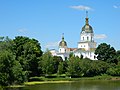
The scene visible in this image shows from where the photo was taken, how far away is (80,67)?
8206cm

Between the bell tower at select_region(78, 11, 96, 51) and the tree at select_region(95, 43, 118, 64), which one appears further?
the bell tower at select_region(78, 11, 96, 51)

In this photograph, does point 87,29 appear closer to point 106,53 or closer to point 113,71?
point 106,53

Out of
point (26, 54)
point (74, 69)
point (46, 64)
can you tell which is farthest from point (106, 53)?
point (26, 54)

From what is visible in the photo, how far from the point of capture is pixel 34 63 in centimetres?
6875

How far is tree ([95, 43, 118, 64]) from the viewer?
10352 centimetres

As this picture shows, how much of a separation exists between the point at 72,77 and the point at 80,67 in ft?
11.3

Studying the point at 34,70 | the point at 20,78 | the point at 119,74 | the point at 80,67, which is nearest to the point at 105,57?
the point at 119,74

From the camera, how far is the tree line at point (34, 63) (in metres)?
45.0

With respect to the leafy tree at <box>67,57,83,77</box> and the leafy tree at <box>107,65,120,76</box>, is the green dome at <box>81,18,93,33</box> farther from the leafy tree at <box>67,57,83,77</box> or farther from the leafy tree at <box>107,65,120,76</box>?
the leafy tree at <box>67,57,83,77</box>

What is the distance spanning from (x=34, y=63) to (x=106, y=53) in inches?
1692

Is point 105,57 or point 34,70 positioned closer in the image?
point 34,70

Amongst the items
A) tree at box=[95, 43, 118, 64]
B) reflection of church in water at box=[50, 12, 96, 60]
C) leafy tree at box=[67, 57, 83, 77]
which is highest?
reflection of church in water at box=[50, 12, 96, 60]

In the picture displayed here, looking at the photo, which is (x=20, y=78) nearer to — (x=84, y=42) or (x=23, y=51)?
(x=23, y=51)

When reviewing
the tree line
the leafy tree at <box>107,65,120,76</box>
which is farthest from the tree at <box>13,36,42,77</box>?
the leafy tree at <box>107,65,120,76</box>
